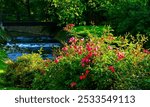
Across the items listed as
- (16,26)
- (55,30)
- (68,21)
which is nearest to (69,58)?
(68,21)

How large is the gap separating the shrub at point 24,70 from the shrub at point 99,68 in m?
3.55

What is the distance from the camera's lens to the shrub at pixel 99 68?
591 inches

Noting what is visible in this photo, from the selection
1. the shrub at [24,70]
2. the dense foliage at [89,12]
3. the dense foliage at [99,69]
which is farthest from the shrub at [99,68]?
the dense foliage at [89,12]

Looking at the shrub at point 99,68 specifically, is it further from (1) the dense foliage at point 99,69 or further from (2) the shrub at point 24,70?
(2) the shrub at point 24,70

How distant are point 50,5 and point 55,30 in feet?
15.5

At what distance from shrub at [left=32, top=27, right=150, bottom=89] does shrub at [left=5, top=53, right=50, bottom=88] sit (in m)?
3.55

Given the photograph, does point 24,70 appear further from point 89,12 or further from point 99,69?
point 89,12

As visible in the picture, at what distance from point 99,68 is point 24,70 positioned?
699 centimetres

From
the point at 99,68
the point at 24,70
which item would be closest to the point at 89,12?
the point at 24,70

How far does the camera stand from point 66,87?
626 inches

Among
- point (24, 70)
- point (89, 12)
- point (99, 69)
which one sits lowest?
point (89, 12)

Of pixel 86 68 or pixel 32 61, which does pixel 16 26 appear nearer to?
pixel 32 61

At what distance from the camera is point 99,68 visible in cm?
1502

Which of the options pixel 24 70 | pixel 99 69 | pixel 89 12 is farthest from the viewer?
pixel 89 12
